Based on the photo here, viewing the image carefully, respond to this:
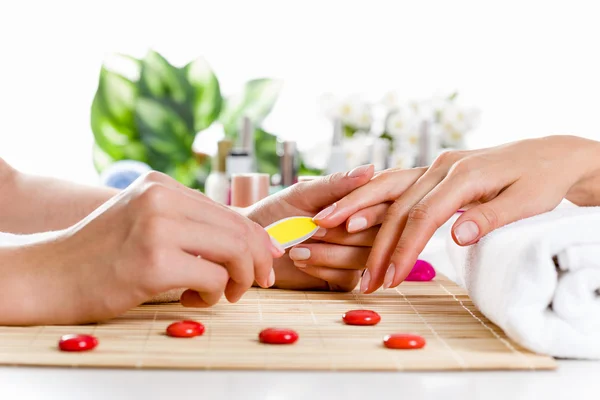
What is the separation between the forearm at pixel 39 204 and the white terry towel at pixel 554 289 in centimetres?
72

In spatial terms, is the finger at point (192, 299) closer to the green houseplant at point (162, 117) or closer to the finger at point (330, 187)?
the finger at point (330, 187)

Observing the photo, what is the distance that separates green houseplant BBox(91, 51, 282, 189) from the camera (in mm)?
2863

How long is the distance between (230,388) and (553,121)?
279 cm

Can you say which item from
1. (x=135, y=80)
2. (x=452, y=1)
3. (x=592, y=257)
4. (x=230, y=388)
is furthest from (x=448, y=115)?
(x=230, y=388)

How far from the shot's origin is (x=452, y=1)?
10.3 feet

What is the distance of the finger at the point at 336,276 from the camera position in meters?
1.11

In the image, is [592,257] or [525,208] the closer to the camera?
[592,257]

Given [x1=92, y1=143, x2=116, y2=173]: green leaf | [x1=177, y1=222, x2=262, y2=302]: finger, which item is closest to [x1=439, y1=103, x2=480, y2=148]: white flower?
[x1=92, y1=143, x2=116, y2=173]: green leaf

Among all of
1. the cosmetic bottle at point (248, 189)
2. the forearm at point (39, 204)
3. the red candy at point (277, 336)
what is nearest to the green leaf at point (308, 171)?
the cosmetic bottle at point (248, 189)

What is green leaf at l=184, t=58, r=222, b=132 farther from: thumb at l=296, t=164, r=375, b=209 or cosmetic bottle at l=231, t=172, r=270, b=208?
thumb at l=296, t=164, r=375, b=209

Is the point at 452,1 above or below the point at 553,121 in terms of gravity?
above

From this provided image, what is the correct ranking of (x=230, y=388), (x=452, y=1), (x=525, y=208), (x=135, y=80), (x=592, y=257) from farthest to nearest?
(x=452, y=1), (x=135, y=80), (x=525, y=208), (x=592, y=257), (x=230, y=388)

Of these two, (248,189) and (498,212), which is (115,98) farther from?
(498,212)

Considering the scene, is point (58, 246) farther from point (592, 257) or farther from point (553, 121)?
point (553, 121)
